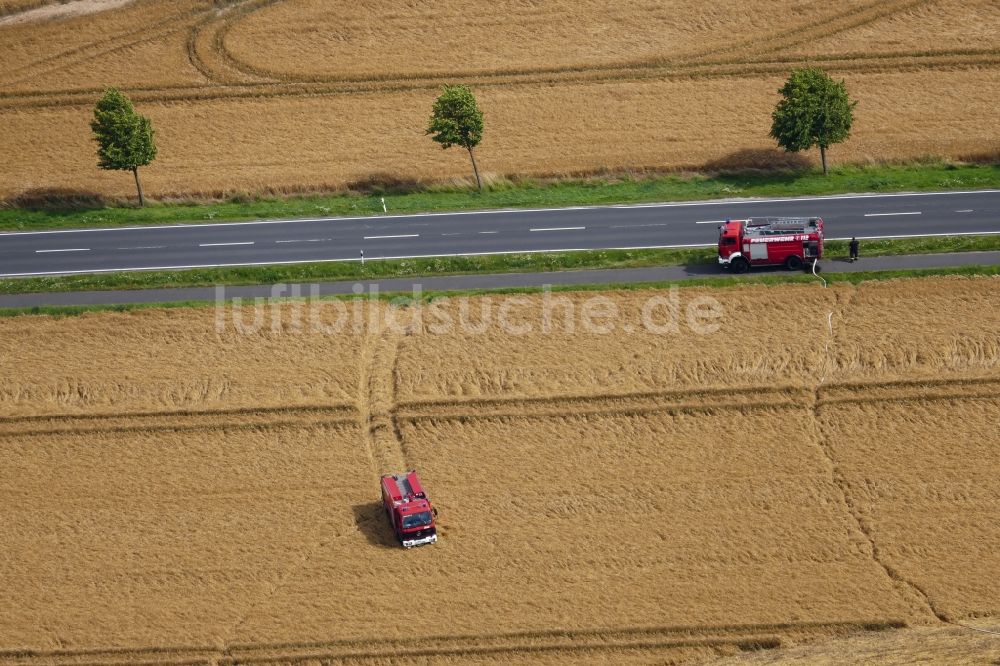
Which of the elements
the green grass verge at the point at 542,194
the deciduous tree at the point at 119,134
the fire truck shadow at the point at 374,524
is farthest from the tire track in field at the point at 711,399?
the deciduous tree at the point at 119,134

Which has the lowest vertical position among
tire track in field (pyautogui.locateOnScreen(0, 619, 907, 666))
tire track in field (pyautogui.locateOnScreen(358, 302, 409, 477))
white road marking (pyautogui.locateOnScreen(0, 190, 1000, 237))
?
tire track in field (pyautogui.locateOnScreen(0, 619, 907, 666))

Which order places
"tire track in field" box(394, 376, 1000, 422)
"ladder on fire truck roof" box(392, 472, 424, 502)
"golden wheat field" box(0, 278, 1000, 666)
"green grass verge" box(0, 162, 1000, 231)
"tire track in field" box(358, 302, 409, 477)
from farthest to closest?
"green grass verge" box(0, 162, 1000, 231)
"tire track in field" box(394, 376, 1000, 422)
"tire track in field" box(358, 302, 409, 477)
"ladder on fire truck roof" box(392, 472, 424, 502)
"golden wheat field" box(0, 278, 1000, 666)

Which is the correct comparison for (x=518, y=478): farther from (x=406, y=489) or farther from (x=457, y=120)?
(x=457, y=120)

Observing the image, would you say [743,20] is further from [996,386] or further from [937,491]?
[937,491]

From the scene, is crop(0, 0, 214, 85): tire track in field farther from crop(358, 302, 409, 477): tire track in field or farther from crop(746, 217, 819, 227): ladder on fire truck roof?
crop(746, 217, 819, 227): ladder on fire truck roof

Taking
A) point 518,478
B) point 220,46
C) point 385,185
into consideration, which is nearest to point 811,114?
point 385,185

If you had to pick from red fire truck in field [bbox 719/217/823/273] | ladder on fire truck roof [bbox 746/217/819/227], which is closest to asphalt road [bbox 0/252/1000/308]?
red fire truck in field [bbox 719/217/823/273]

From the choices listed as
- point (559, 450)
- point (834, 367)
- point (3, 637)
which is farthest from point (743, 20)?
point (3, 637)
